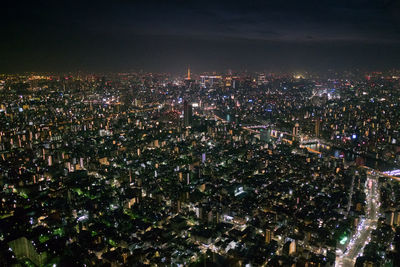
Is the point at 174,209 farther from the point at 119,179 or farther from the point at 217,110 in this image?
the point at 217,110

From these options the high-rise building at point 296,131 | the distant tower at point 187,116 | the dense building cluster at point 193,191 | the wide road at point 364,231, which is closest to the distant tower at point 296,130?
the high-rise building at point 296,131

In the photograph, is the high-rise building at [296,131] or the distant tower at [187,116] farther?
the distant tower at [187,116]

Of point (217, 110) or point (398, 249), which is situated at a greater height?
point (217, 110)

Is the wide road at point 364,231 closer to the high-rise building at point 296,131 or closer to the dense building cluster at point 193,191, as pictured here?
the dense building cluster at point 193,191

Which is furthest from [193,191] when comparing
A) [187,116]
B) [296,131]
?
[296,131]

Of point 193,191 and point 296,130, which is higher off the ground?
point 296,130

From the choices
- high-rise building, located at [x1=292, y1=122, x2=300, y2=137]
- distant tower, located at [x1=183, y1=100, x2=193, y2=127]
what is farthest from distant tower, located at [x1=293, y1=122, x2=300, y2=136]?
distant tower, located at [x1=183, y1=100, x2=193, y2=127]

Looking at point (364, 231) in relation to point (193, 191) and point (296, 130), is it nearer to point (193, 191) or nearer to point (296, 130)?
point (193, 191)

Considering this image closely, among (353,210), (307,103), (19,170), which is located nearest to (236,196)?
(353,210)
